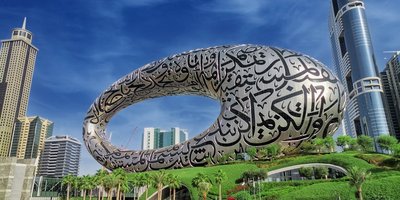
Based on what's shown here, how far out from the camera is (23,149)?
14700 cm

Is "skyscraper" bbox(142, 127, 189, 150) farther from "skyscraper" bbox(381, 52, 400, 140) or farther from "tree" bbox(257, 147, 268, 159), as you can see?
"tree" bbox(257, 147, 268, 159)

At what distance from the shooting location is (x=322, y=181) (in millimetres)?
29375

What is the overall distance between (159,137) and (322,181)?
442ft

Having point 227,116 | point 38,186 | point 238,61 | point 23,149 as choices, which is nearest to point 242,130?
point 227,116

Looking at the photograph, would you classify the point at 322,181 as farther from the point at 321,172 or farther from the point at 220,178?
the point at 220,178

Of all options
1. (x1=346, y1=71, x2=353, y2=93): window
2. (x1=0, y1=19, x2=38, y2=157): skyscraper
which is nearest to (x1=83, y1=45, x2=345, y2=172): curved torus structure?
(x1=346, y1=71, x2=353, y2=93): window

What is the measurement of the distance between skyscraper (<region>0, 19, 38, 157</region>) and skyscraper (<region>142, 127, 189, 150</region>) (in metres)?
56.9

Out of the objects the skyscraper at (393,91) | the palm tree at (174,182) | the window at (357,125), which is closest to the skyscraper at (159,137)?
the window at (357,125)

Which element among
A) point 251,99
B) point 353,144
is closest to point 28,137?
point 251,99

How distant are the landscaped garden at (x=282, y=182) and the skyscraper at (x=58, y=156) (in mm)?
122831

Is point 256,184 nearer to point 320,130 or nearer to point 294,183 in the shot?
point 294,183

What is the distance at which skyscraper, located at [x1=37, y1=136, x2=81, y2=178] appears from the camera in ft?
499

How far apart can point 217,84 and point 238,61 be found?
12.6 feet

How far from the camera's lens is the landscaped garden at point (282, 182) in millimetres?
24406
